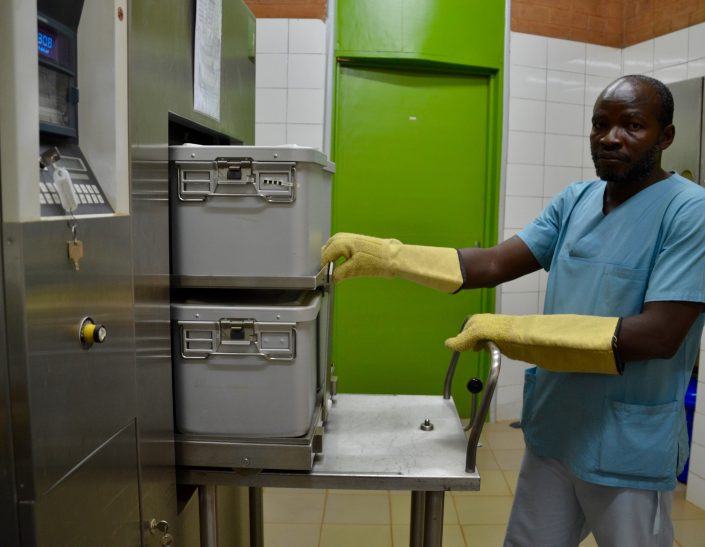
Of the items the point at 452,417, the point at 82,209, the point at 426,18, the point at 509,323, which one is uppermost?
the point at 426,18

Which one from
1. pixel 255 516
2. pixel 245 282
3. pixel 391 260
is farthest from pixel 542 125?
pixel 245 282

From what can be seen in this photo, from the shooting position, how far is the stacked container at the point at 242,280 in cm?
124

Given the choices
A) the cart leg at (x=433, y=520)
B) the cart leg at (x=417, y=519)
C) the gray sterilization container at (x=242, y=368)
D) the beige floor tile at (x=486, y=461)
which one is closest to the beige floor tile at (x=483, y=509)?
the beige floor tile at (x=486, y=461)

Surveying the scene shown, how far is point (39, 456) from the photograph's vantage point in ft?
2.58

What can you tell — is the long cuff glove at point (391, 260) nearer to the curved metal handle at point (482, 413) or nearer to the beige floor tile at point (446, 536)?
the curved metal handle at point (482, 413)

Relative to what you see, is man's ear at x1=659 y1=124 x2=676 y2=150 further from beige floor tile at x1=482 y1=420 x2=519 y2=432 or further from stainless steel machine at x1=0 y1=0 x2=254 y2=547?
beige floor tile at x1=482 y1=420 x2=519 y2=432

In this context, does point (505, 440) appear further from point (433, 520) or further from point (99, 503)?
point (99, 503)

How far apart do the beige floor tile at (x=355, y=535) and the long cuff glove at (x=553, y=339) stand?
136 centimetres

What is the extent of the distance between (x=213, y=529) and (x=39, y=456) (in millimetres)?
703

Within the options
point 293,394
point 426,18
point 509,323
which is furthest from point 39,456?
point 426,18

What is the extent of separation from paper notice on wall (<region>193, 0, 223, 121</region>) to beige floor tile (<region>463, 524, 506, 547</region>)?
1.88m

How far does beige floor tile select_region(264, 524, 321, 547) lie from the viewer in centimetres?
240

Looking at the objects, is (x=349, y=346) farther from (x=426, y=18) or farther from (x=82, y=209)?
(x=82, y=209)

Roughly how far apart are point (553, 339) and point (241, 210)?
709 millimetres
